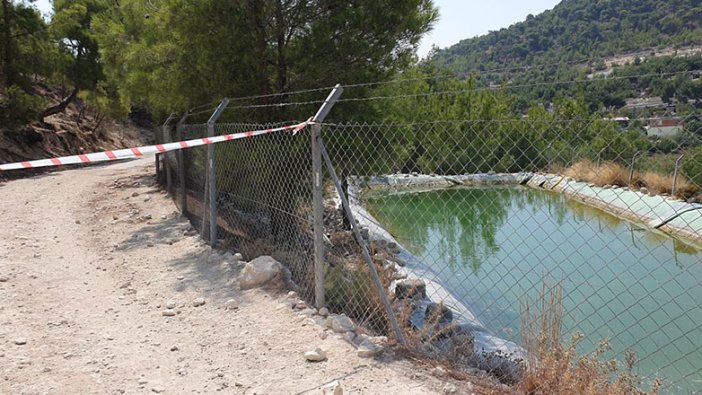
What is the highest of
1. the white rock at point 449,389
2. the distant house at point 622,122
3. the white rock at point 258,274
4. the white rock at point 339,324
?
the distant house at point 622,122

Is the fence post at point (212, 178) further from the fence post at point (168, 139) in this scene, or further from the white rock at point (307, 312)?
the fence post at point (168, 139)

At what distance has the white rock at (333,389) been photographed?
312 centimetres

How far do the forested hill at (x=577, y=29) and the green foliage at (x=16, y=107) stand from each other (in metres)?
45.6

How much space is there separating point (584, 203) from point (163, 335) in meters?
13.4

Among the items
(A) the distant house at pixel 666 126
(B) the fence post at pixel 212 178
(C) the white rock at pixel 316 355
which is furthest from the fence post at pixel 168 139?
(A) the distant house at pixel 666 126

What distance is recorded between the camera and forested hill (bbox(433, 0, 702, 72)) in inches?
2347

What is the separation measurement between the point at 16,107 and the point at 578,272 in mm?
16151

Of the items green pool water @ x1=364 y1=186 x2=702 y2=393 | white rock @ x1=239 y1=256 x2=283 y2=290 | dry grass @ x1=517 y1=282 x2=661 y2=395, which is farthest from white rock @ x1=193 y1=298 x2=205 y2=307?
dry grass @ x1=517 y1=282 x2=661 y2=395

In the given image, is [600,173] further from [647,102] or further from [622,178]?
[647,102]

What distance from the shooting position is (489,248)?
10.8 m

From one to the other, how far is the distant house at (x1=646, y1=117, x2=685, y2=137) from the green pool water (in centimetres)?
111

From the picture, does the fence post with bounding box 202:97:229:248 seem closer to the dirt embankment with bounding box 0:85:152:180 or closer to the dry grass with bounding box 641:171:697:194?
the dry grass with bounding box 641:171:697:194

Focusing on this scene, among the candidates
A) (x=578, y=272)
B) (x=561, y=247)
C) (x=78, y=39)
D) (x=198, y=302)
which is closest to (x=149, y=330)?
(x=198, y=302)

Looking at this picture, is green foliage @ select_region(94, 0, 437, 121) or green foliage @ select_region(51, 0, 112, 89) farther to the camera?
green foliage @ select_region(51, 0, 112, 89)
